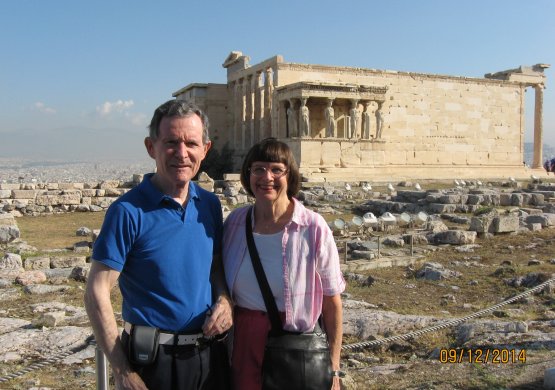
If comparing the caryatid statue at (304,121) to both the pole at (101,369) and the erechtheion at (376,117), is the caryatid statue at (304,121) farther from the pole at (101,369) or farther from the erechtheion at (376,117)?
the pole at (101,369)

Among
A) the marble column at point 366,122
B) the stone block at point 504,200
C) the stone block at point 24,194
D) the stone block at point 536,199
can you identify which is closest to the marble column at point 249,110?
the marble column at point 366,122

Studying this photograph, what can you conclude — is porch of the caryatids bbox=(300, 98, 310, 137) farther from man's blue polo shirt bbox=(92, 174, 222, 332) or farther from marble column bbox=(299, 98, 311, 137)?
man's blue polo shirt bbox=(92, 174, 222, 332)

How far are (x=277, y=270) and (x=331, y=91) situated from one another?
23.2 m

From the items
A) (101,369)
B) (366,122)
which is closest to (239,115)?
(366,122)

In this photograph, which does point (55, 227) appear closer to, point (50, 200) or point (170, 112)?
point (50, 200)

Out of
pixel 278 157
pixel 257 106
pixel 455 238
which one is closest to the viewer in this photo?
pixel 278 157

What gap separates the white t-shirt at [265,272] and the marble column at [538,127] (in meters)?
35.4

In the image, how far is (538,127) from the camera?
36062 millimetres

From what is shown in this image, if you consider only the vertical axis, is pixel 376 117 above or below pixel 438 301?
above

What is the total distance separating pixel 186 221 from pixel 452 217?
12.8 meters

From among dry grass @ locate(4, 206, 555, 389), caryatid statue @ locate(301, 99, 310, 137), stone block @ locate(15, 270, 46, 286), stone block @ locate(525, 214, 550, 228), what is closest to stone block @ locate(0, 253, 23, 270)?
stone block @ locate(15, 270, 46, 286)

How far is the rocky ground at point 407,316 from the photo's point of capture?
4262 millimetres
